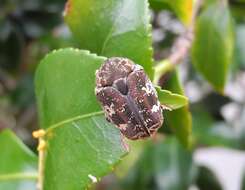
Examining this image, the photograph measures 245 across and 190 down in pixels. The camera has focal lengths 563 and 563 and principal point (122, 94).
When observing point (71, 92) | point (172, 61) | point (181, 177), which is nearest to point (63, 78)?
point (71, 92)

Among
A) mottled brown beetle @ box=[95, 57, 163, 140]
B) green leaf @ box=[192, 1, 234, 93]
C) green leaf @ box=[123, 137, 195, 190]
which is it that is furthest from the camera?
green leaf @ box=[123, 137, 195, 190]

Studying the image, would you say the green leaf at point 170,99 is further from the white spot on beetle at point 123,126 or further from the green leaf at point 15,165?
the green leaf at point 15,165

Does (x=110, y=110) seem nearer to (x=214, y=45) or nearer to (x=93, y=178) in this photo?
(x=93, y=178)

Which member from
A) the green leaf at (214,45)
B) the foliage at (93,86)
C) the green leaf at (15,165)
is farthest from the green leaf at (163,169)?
the green leaf at (15,165)

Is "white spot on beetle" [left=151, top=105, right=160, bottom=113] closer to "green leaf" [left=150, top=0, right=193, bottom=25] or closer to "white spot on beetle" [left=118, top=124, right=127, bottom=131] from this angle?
"white spot on beetle" [left=118, top=124, right=127, bottom=131]

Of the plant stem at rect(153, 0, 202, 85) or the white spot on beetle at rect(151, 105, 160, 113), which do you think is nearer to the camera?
the white spot on beetle at rect(151, 105, 160, 113)

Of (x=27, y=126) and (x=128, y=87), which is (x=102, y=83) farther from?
(x=27, y=126)

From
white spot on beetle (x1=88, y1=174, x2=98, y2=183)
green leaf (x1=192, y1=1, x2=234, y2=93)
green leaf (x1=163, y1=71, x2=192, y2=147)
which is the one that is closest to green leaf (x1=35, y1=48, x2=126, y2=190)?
white spot on beetle (x1=88, y1=174, x2=98, y2=183)
